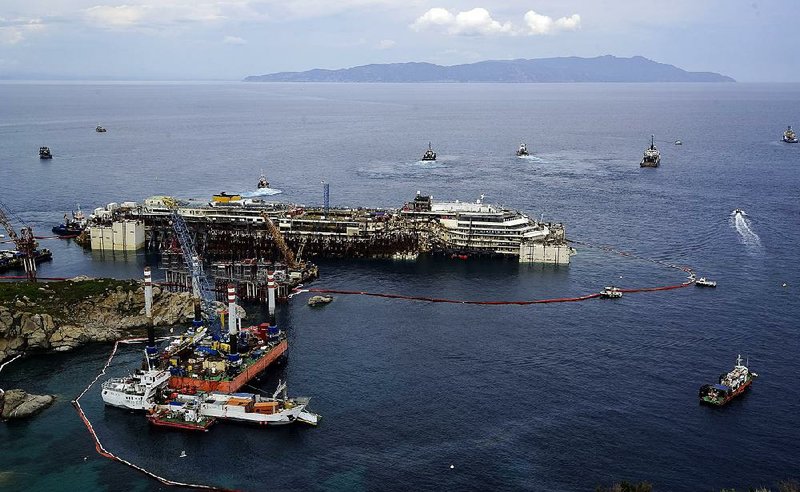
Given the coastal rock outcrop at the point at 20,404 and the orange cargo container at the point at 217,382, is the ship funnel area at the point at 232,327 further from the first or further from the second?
the coastal rock outcrop at the point at 20,404

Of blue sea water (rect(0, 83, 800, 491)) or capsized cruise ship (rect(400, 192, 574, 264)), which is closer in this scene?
blue sea water (rect(0, 83, 800, 491))

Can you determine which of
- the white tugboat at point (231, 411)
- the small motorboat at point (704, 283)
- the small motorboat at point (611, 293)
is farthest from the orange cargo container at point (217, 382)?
the small motorboat at point (704, 283)

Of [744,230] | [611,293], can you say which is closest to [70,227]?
[611,293]

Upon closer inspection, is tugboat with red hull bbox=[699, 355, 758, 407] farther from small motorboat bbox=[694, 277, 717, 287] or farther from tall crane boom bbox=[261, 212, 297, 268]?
tall crane boom bbox=[261, 212, 297, 268]

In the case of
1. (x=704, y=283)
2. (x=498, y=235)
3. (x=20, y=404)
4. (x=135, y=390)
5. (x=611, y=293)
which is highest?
(x=498, y=235)

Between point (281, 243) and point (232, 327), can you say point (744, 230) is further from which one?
point (232, 327)

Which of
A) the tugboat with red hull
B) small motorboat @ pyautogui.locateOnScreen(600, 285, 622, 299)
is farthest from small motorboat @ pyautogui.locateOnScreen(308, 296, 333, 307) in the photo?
the tugboat with red hull
